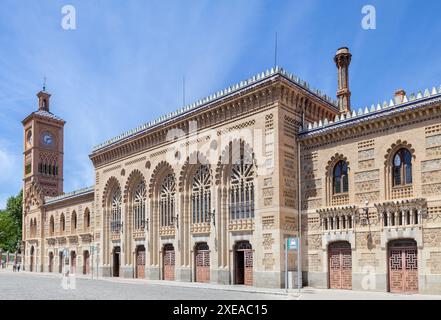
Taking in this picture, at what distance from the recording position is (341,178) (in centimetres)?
2528

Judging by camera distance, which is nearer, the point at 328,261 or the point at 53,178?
the point at 328,261

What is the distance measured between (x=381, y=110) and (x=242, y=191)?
8.99m

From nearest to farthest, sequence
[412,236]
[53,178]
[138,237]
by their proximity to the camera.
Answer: [412,236]
[138,237]
[53,178]

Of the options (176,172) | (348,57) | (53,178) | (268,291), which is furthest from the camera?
(53,178)

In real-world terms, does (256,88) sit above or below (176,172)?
above

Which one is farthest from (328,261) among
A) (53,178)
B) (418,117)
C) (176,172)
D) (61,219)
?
(53,178)

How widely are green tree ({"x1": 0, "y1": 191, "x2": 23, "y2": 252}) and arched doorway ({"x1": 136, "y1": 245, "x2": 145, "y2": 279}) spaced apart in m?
44.8

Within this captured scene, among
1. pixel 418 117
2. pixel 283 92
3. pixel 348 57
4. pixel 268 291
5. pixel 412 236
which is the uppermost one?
pixel 348 57

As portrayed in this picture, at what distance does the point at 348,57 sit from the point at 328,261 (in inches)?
506

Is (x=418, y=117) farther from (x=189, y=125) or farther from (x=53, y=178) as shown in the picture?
(x=53, y=178)

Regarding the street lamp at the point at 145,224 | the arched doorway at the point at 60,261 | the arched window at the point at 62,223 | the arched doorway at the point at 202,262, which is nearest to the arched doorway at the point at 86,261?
the arched doorway at the point at 60,261

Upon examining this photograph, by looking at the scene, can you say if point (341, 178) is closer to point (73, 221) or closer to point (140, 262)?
point (140, 262)

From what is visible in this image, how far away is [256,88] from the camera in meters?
27.3

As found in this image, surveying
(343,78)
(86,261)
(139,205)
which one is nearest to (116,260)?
(139,205)
